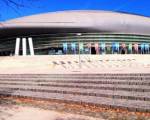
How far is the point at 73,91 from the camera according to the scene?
14695mm

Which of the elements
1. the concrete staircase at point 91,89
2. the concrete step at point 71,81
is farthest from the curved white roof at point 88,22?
the concrete staircase at point 91,89

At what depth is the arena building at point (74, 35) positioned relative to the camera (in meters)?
76.8

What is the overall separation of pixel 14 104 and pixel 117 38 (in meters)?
69.2

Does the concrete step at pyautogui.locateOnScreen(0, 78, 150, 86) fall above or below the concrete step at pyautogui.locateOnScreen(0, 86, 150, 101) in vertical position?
above

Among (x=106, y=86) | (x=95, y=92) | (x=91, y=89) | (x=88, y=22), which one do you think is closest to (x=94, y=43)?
(x=88, y=22)

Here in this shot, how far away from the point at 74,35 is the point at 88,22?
4.68 meters

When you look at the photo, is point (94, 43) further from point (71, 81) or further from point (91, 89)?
point (91, 89)

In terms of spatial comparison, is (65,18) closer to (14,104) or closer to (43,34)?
(43,34)

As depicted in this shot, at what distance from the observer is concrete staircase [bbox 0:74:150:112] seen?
12312 mm

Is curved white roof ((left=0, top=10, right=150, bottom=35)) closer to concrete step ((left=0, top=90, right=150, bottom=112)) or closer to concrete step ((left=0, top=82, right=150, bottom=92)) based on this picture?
concrete step ((left=0, top=82, right=150, bottom=92))

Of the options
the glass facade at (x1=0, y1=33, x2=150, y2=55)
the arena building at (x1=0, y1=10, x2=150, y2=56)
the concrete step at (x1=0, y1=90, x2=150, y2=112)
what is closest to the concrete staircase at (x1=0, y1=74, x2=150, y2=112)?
the concrete step at (x1=0, y1=90, x2=150, y2=112)

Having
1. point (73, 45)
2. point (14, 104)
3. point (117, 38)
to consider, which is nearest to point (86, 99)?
point (14, 104)

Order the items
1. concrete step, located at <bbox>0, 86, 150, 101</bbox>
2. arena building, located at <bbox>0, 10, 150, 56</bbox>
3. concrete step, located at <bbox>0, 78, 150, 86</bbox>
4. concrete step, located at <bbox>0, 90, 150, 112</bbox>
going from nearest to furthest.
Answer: concrete step, located at <bbox>0, 90, 150, 112</bbox> → concrete step, located at <bbox>0, 86, 150, 101</bbox> → concrete step, located at <bbox>0, 78, 150, 86</bbox> → arena building, located at <bbox>0, 10, 150, 56</bbox>

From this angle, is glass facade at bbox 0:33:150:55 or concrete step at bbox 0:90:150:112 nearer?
concrete step at bbox 0:90:150:112
